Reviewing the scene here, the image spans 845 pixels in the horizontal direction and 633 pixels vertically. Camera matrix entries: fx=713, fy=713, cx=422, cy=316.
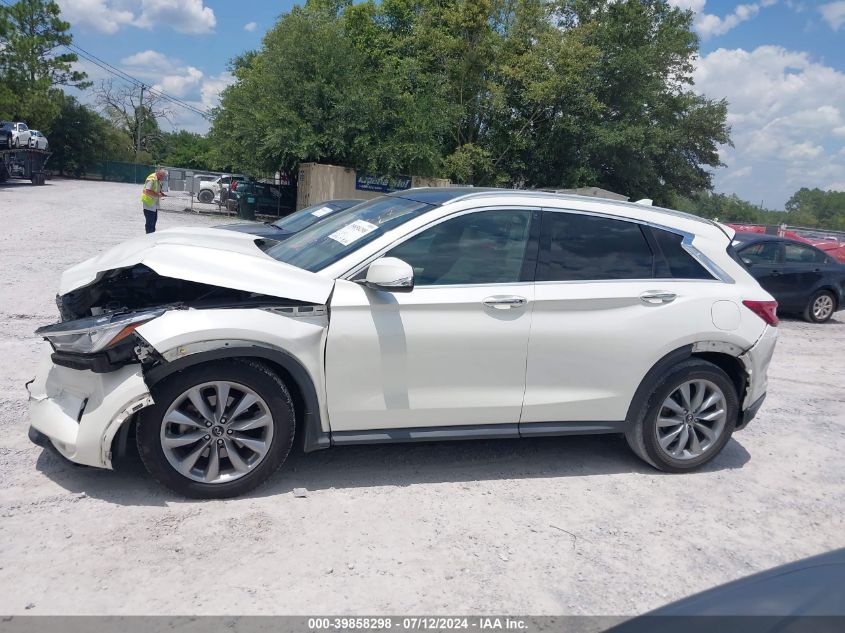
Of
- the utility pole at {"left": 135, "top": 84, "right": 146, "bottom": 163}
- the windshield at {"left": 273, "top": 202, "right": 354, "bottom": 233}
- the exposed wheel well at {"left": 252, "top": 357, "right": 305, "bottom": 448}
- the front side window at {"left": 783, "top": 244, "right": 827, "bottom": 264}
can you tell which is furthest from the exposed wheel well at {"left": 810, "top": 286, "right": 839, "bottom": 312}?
the utility pole at {"left": 135, "top": 84, "right": 146, "bottom": 163}

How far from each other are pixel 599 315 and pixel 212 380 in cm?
246

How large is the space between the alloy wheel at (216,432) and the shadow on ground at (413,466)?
0.77 ft

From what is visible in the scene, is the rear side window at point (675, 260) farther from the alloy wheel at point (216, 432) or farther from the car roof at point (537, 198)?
the alloy wheel at point (216, 432)

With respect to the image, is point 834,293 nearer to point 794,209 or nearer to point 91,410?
point 91,410

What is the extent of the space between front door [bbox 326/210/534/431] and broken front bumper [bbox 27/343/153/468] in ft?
3.53

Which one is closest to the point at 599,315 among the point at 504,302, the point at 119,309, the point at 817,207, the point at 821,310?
the point at 504,302

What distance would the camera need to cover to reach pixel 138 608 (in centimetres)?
309

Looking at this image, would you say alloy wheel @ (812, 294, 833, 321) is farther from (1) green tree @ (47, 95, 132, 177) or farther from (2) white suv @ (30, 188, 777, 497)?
(1) green tree @ (47, 95, 132, 177)

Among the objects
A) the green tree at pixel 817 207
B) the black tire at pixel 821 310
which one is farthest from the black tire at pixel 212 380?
the green tree at pixel 817 207

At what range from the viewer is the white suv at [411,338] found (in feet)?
12.9

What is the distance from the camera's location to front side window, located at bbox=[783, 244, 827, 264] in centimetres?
1322

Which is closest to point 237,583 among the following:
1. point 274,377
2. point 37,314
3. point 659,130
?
point 274,377

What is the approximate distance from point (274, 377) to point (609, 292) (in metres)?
2.23

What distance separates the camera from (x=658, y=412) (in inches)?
191
